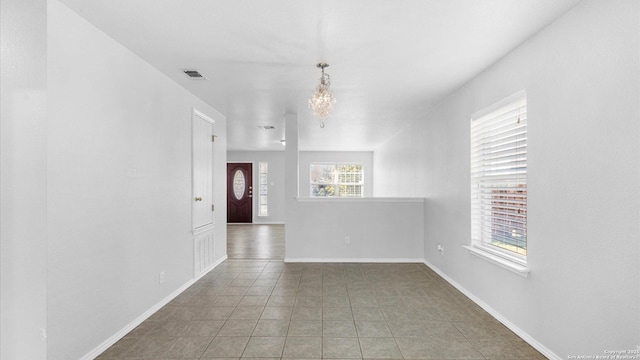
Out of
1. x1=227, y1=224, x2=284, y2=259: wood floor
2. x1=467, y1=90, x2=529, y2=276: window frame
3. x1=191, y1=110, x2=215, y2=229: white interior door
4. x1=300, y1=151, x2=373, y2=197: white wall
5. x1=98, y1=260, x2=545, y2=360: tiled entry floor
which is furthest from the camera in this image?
x1=300, y1=151, x2=373, y2=197: white wall

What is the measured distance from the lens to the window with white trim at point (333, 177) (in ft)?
35.8

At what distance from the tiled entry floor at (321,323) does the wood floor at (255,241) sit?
1.49 m

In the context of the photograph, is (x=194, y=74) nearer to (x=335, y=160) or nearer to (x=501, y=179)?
(x=501, y=179)

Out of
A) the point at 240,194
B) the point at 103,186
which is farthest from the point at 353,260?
the point at 240,194

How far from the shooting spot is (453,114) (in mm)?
4129

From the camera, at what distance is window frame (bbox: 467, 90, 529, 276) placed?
2.73 m

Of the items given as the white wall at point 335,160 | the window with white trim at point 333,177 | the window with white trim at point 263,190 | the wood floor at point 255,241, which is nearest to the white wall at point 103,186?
the wood floor at point 255,241

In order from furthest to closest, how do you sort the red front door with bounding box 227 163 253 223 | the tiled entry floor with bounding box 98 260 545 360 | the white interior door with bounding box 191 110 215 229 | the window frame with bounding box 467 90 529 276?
the red front door with bounding box 227 163 253 223, the white interior door with bounding box 191 110 215 229, the window frame with bounding box 467 90 529 276, the tiled entry floor with bounding box 98 260 545 360

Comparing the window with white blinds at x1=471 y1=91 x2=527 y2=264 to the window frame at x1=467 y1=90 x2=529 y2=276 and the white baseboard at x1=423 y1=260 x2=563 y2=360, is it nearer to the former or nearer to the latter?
the window frame at x1=467 y1=90 x2=529 y2=276

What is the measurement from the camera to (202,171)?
14.8 ft

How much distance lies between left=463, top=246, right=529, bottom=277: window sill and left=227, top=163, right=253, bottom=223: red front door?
26.6 ft

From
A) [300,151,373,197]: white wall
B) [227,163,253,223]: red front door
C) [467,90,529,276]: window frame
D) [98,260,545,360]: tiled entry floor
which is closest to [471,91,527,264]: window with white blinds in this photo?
[467,90,529,276]: window frame

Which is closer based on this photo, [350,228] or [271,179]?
[350,228]

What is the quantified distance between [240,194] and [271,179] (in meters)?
1.15
